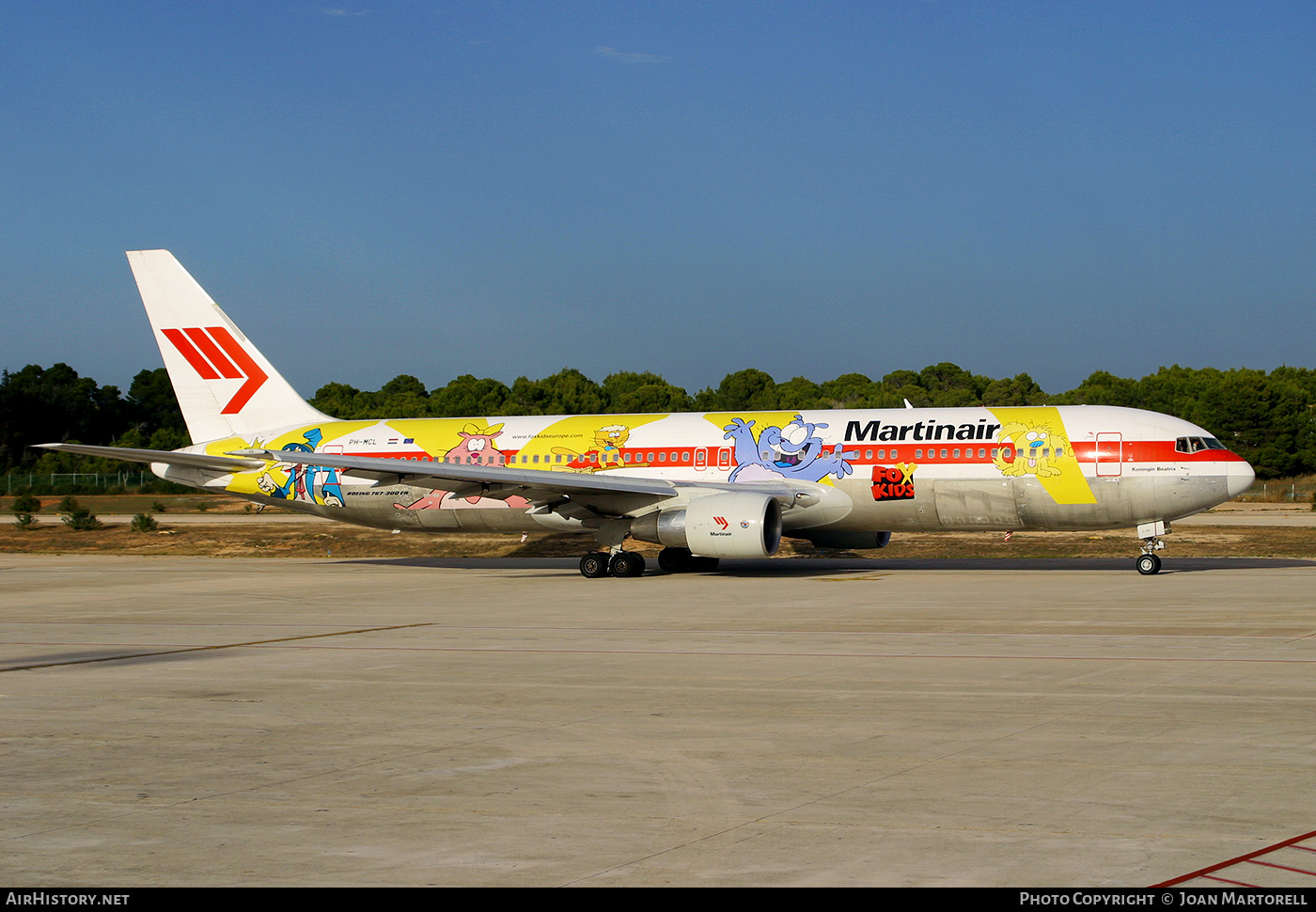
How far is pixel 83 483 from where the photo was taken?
7600 cm

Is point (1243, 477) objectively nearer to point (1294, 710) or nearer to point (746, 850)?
point (1294, 710)

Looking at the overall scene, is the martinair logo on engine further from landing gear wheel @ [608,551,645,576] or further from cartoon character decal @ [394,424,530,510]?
landing gear wheel @ [608,551,645,576]

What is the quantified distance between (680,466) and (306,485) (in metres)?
9.96

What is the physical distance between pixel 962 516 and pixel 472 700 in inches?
671

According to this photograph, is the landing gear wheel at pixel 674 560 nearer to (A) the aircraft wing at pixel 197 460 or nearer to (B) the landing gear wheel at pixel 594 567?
(B) the landing gear wheel at pixel 594 567

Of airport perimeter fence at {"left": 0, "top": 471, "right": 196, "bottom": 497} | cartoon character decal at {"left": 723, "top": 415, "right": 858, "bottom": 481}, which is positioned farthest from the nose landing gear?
airport perimeter fence at {"left": 0, "top": 471, "right": 196, "bottom": 497}

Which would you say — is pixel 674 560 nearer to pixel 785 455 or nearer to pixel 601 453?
pixel 601 453

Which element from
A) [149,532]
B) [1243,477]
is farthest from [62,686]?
[149,532]

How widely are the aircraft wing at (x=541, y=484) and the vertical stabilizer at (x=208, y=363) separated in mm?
3766

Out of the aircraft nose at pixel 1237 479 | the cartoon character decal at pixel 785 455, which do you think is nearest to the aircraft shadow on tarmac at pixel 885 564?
the aircraft nose at pixel 1237 479

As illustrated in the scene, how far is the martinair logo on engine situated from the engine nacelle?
13.2 m

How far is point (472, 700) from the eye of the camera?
11789 millimetres

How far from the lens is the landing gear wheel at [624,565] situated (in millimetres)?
27844

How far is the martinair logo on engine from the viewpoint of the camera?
105 ft
